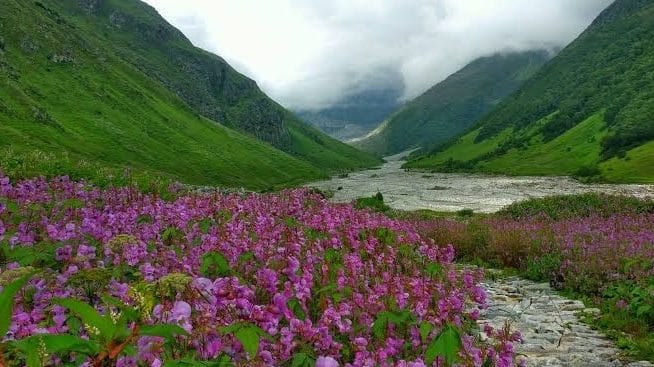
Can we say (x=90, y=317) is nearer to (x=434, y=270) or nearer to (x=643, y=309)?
(x=434, y=270)

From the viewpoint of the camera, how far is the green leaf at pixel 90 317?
2150mm

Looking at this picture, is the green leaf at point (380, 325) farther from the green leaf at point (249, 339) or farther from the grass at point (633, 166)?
the grass at point (633, 166)

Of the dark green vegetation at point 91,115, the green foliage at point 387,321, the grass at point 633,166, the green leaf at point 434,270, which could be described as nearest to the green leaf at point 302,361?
the green foliage at point 387,321

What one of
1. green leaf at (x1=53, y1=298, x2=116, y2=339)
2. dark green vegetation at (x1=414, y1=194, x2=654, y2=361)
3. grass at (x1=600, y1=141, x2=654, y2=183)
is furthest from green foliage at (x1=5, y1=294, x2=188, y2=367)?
grass at (x1=600, y1=141, x2=654, y2=183)

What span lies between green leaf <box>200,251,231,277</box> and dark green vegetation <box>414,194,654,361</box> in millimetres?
7385

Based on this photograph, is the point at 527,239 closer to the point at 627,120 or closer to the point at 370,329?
the point at 370,329

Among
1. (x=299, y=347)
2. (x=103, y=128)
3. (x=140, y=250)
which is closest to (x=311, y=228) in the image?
(x=140, y=250)

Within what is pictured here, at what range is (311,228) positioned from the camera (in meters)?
9.57

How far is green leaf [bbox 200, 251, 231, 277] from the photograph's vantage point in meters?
5.79

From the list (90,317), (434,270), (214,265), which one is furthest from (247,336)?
(434,270)

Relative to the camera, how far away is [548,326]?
11.0 m

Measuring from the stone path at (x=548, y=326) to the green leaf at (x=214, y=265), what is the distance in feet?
17.1

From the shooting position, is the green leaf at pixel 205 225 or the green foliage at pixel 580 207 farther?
the green foliage at pixel 580 207

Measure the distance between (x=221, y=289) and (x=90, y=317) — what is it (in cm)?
204
